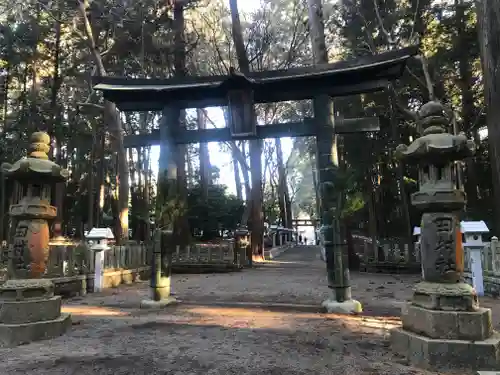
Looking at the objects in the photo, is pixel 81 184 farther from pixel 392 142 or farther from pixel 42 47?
pixel 392 142

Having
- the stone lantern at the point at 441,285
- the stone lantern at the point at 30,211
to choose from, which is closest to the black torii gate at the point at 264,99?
the stone lantern at the point at 30,211

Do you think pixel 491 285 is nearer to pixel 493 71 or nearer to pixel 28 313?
pixel 493 71

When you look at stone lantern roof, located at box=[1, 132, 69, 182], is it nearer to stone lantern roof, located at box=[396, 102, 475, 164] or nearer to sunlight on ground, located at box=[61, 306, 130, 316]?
sunlight on ground, located at box=[61, 306, 130, 316]

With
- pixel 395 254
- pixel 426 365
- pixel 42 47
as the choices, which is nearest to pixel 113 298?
pixel 426 365

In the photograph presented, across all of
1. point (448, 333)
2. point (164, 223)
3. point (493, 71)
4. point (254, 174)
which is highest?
point (493, 71)

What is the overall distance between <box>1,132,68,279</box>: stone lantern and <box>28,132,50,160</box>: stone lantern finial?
0.01 m

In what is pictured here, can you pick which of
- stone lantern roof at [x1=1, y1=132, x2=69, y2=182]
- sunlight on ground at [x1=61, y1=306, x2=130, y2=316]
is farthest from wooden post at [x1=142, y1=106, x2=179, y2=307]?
stone lantern roof at [x1=1, y1=132, x2=69, y2=182]

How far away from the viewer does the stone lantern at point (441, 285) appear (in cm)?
414

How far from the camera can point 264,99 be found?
332 inches

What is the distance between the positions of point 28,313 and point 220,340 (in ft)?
8.84

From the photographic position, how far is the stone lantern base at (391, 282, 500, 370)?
13.4 feet

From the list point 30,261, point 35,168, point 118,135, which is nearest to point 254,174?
point 118,135

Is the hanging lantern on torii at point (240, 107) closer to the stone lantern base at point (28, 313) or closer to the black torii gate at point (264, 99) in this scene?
the black torii gate at point (264, 99)

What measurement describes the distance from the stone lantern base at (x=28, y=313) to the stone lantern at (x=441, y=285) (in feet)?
15.2
